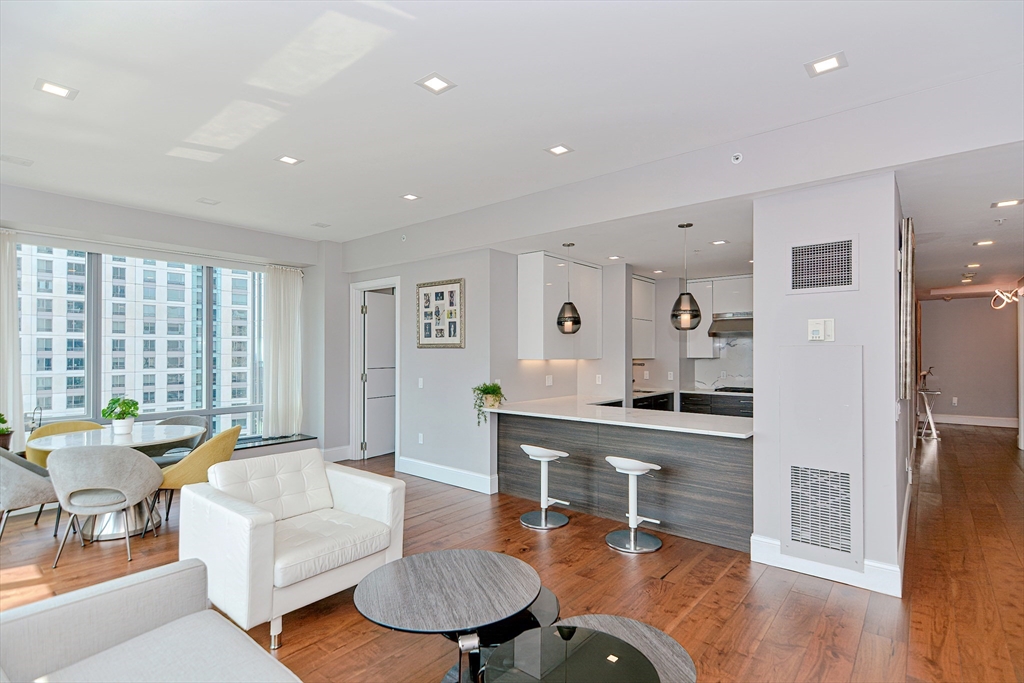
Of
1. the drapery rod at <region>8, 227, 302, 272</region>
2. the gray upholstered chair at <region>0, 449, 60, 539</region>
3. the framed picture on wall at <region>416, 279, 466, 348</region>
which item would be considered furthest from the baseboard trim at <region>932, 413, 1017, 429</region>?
the gray upholstered chair at <region>0, 449, 60, 539</region>

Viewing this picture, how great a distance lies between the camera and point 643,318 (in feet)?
22.8

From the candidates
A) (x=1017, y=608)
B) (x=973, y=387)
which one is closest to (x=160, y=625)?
(x=1017, y=608)

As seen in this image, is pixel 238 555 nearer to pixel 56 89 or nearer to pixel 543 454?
pixel 543 454

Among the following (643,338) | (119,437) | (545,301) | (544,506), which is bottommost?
(544,506)

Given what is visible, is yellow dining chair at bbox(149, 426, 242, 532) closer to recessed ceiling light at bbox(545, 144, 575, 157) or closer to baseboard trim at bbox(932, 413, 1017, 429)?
recessed ceiling light at bbox(545, 144, 575, 157)

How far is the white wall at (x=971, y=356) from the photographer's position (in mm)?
9953

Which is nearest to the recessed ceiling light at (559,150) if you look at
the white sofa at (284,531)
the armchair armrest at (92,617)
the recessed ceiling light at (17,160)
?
the white sofa at (284,531)

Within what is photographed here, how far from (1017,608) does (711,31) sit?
11.6 ft

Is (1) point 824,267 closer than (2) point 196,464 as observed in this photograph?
Yes

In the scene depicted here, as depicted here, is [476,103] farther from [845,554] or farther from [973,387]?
[973,387]

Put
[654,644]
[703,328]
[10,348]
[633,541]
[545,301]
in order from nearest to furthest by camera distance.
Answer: [654,644], [633,541], [10,348], [545,301], [703,328]

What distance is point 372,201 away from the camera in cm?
504

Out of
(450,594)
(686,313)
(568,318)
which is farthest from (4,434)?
(686,313)

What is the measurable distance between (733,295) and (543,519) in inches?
166
